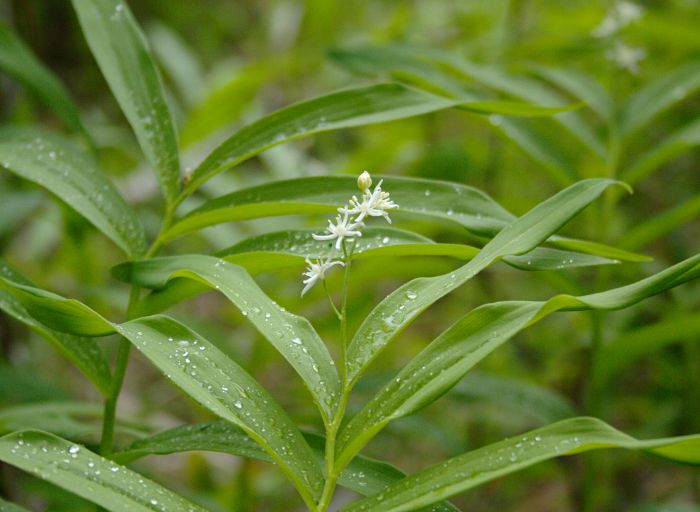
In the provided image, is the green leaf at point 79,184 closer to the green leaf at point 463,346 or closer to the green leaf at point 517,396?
the green leaf at point 463,346

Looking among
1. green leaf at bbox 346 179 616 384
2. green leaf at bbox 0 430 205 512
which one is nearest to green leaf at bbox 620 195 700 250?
green leaf at bbox 346 179 616 384

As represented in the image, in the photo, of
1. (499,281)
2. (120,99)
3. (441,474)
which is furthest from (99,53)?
(499,281)

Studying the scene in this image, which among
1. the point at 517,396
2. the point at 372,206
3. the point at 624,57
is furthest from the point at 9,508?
the point at 624,57

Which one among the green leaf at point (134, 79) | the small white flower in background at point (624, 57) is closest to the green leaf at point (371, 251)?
the green leaf at point (134, 79)

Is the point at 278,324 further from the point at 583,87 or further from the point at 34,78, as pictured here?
the point at 583,87

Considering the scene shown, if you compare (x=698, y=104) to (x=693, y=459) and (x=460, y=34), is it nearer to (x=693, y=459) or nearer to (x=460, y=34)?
(x=460, y=34)

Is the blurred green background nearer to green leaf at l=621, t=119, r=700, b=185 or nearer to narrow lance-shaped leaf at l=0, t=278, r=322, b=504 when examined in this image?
green leaf at l=621, t=119, r=700, b=185
